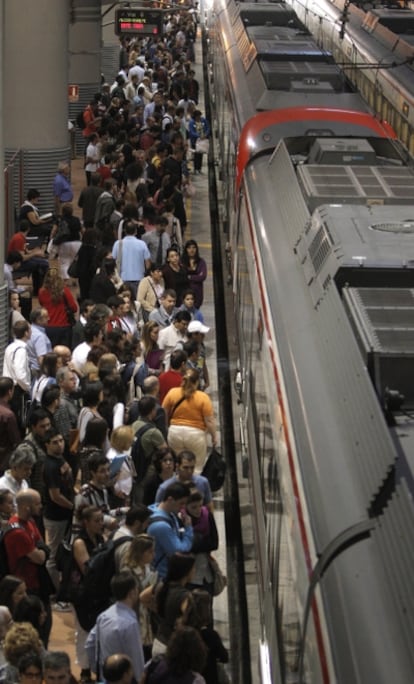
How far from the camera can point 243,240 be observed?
581 inches

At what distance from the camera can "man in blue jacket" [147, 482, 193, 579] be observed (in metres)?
9.73

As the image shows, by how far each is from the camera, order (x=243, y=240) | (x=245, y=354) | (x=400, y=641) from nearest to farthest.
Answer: (x=400, y=641), (x=245, y=354), (x=243, y=240)

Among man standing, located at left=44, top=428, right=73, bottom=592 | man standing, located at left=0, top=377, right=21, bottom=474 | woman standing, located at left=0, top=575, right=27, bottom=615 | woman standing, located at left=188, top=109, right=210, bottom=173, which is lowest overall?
woman standing, located at left=0, top=575, right=27, bottom=615

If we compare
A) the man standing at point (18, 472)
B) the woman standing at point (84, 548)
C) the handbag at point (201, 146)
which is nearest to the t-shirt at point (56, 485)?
the man standing at point (18, 472)

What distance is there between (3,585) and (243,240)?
6742 mm

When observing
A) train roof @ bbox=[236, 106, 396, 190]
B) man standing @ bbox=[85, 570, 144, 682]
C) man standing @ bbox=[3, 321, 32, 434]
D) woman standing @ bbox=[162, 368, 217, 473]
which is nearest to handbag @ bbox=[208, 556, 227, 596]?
man standing @ bbox=[85, 570, 144, 682]

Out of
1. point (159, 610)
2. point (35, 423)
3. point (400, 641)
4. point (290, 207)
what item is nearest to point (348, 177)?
point (290, 207)

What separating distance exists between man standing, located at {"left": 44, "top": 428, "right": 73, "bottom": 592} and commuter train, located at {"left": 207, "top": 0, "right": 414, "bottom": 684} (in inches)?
53.9

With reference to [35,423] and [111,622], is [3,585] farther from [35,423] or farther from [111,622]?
[35,423]

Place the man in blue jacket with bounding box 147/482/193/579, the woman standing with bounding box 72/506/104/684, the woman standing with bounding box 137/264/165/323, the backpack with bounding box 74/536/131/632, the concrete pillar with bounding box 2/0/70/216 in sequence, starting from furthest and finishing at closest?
the concrete pillar with bounding box 2/0/70/216 → the woman standing with bounding box 137/264/165/323 → the man in blue jacket with bounding box 147/482/193/579 → the woman standing with bounding box 72/506/104/684 → the backpack with bounding box 74/536/131/632

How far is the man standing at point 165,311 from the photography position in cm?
1540

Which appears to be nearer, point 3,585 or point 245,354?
point 3,585

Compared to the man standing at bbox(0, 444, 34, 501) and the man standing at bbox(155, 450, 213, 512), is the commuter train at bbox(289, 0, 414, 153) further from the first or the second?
the man standing at bbox(0, 444, 34, 501)

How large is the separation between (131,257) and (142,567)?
866 cm
